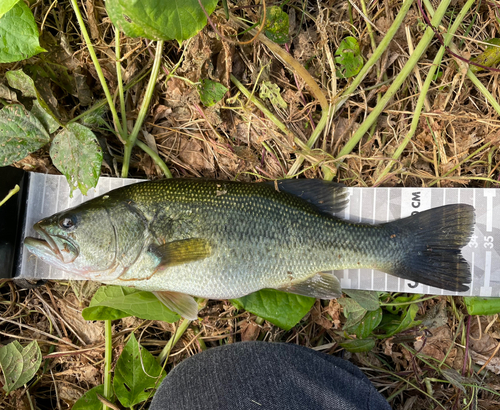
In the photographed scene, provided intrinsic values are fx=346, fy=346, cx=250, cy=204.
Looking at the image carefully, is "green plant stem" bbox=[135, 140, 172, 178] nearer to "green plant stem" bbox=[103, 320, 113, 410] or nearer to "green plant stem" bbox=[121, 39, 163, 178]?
"green plant stem" bbox=[121, 39, 163, 178]

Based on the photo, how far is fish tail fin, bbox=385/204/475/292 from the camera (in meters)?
2.48

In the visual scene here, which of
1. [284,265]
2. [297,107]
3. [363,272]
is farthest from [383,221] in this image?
[297,107]

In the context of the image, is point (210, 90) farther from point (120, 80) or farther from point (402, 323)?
point (402, 323)

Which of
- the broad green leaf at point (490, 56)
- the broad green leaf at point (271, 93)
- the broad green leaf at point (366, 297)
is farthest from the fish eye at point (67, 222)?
the broad green leaf at point (490, 56)

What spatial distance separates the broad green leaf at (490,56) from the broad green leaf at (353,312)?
6.83 feet

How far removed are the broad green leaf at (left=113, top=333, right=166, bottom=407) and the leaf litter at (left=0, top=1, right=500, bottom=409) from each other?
165 millimetres

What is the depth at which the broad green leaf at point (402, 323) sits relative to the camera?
2.69 metres

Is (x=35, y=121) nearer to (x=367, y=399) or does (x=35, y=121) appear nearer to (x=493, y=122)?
(x=367, y=399)

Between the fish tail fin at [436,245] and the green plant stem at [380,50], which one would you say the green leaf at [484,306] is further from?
the green plant stem at [380,50]

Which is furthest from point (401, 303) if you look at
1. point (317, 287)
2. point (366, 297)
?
point (317, 287)

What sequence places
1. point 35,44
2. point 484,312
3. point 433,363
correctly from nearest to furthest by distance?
point 35,44 < point 484,312 < point 433,363

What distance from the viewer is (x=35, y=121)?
2.36 meters

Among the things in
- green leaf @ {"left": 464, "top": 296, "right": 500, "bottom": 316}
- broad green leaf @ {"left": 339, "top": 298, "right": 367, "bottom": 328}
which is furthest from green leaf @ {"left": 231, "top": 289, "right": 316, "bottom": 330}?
green leaf @ {"left": 464, "top": 296, "right": 500, "bottom": 316}

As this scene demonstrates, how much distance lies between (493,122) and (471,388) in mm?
2126
